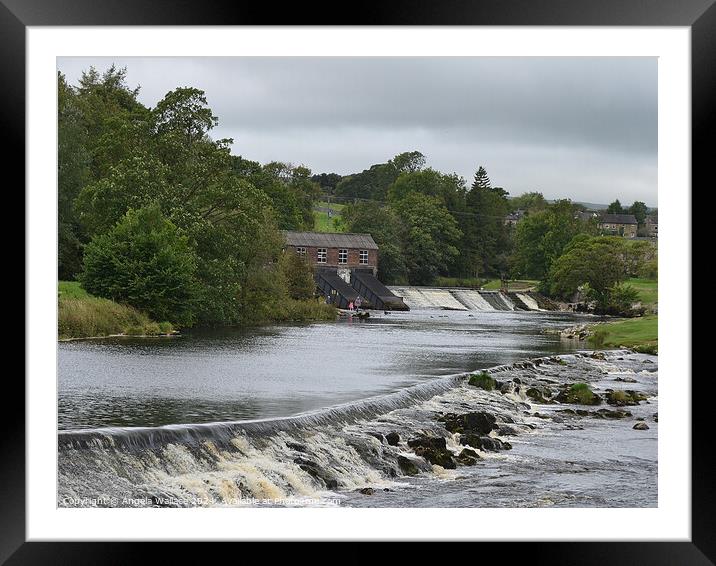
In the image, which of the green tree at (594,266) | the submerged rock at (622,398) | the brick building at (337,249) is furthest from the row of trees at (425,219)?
the submerged rock at (622,398)

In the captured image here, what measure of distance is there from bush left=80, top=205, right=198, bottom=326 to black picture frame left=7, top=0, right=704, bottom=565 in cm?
1450

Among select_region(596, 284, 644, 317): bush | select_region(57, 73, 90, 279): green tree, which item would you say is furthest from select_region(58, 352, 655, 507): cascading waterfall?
select_region(596, 284, 644, 317): bush

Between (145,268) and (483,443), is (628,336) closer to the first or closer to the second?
(145,268)

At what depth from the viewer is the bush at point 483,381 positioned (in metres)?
12.0

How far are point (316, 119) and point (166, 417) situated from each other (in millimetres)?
28116

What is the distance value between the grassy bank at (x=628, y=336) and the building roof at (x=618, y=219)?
9.22 metres

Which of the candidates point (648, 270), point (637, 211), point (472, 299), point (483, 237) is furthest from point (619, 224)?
point (483, 237)

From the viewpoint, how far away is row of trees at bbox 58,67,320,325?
62.0 ft

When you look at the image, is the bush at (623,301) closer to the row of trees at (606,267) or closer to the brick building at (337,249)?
the row of trees at (606,267)

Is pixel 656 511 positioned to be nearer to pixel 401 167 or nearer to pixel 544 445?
pixel 544 445

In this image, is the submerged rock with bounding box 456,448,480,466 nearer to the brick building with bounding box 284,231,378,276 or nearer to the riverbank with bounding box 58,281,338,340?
the riverbank with bounding box 58,281,338,340

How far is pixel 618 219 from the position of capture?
33062 millimetres

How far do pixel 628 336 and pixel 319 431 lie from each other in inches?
586

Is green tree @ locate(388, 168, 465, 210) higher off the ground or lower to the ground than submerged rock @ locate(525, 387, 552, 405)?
higher
